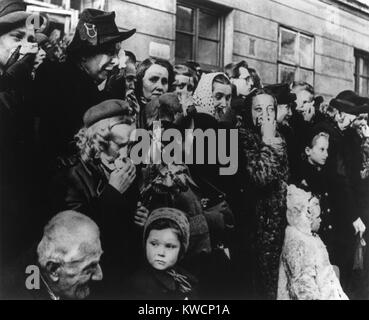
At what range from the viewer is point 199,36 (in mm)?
4227

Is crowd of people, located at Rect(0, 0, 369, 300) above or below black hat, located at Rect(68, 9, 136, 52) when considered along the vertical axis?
below

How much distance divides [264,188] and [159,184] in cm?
99

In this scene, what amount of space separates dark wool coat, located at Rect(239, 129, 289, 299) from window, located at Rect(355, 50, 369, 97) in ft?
3.44

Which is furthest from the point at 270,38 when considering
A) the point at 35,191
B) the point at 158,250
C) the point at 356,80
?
the point at 35,191

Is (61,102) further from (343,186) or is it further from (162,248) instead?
(343,186)

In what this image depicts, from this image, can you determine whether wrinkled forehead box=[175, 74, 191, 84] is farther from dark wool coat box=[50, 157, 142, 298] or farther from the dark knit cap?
the dark knit cap

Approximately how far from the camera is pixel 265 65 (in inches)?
175

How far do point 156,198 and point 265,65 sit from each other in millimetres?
1477

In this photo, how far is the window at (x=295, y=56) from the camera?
15.0 feet

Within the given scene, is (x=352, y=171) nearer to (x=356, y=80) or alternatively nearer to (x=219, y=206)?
(x=356, y=80)

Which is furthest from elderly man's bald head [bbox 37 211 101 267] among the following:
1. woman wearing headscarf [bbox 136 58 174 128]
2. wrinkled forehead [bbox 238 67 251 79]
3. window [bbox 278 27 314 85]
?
window [bbox 278 27 314 85]

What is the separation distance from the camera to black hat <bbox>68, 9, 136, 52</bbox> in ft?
11.8

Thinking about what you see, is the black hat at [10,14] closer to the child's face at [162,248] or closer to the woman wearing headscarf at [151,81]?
the woman wearing headscarf at [151,81]

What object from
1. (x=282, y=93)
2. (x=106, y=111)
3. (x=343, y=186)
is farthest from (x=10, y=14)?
(x=343, y=186)
